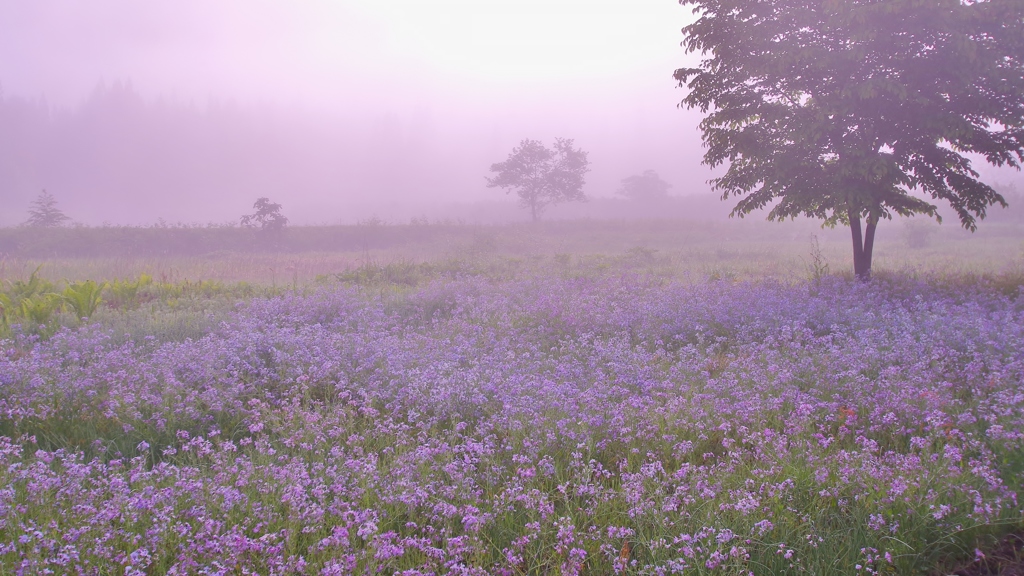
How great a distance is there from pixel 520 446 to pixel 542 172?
50.9 metres

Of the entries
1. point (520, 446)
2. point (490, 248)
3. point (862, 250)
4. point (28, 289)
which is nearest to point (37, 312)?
point (28, 289)

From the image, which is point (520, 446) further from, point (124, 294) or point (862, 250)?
point (862, 250)

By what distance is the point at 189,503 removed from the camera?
306 cm

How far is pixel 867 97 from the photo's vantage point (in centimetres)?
1001

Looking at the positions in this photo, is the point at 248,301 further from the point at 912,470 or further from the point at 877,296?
the point at 877,296

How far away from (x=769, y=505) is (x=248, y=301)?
31.9 feet

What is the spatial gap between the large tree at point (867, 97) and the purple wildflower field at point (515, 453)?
441cm

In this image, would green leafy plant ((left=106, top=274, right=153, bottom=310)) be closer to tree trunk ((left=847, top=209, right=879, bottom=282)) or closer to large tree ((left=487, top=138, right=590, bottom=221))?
tree trunk ((left=847, top=209, right=879, bottom=282))

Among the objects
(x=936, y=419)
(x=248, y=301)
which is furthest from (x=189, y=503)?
(x=248, y=301)

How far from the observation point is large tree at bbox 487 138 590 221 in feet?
172

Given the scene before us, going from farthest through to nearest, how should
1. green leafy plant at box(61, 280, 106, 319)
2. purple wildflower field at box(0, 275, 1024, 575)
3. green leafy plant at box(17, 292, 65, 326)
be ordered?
green leafy plant at box(61, 280, 106, 319), green leafy plant at box(17, 292, 65, 326), purple wildflower field at box(0, 275, 1024, 575)

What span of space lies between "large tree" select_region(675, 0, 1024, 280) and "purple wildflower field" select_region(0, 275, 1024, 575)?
174 inches

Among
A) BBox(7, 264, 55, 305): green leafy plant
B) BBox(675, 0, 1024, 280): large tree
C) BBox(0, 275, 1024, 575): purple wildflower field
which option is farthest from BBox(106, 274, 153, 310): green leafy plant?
BBox(675, 0, 1024, 280): large tree

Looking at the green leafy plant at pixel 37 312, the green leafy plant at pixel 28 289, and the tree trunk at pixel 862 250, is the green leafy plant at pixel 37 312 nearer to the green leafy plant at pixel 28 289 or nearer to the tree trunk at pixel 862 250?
the green leafy plant at pixel 28 289
